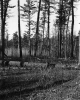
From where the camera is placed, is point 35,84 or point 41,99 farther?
point 35,84

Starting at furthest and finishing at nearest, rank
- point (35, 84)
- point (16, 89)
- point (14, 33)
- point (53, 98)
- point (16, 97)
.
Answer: point (14, 33) < point (35, 84) < point (16, 89) < point (16, 97) < point (53, 98)

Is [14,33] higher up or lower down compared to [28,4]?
lower down

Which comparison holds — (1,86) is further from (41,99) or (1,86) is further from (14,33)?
(14,33)

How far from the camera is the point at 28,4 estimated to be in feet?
127

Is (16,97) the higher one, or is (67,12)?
(67,12)

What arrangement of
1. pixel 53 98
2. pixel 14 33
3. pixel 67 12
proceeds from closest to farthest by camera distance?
1. pixel 53 98
2. pixel 67 12
3. pixel 14 33

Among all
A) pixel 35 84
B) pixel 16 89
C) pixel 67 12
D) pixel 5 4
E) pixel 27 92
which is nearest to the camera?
pixel 27 92

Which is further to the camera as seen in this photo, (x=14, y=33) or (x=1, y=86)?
(x=14, y=33)

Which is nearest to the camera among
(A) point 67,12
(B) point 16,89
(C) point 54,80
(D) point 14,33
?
(B) point 16,89

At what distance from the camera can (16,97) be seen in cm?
698

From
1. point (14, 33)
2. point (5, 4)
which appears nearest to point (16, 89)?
point (5, 4)

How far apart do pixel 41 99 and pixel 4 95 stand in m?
→ 1.81

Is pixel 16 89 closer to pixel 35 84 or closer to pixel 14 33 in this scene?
pixel 35 84

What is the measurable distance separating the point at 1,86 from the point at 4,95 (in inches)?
54.9
